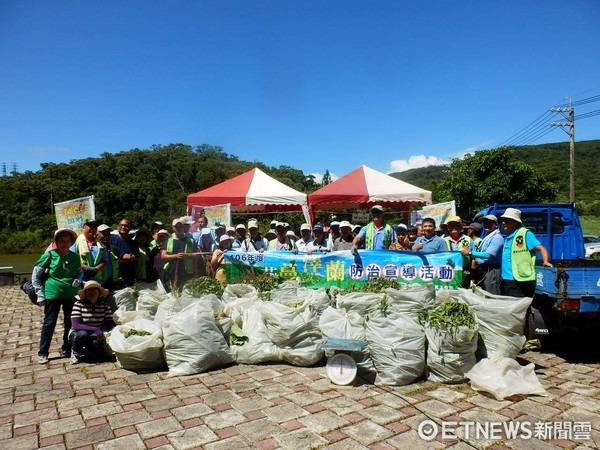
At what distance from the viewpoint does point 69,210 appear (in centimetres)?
593

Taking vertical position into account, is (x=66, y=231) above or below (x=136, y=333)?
above

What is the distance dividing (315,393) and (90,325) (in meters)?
2.86

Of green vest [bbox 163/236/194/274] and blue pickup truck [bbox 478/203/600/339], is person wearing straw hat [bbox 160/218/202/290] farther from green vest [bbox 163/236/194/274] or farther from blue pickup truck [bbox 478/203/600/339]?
blue pickup truck [bbox 478/203/600/339]

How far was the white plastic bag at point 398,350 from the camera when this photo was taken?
11.6ft

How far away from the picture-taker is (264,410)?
310cm

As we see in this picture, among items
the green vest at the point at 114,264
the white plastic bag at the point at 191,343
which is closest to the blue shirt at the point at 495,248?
the white plastic bag at the point at 191,343

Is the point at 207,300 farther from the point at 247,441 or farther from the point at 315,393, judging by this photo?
the point at 247,441

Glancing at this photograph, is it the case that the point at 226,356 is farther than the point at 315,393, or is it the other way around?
the point at 226,356

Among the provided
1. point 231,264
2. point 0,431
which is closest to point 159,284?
point 231,264

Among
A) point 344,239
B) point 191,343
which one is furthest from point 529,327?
point 191,343

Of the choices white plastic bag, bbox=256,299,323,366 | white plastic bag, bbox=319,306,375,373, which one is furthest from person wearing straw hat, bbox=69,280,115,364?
white plastic bag, bbox=319,306,375,373

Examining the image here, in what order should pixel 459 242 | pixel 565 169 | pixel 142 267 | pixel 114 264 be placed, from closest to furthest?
pixel 114 264 → pixel 142 267 → pixel 459 242 → pixel 565 169

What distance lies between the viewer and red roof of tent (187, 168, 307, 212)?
10.4m

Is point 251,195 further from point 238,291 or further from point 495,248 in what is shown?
point 495,248
